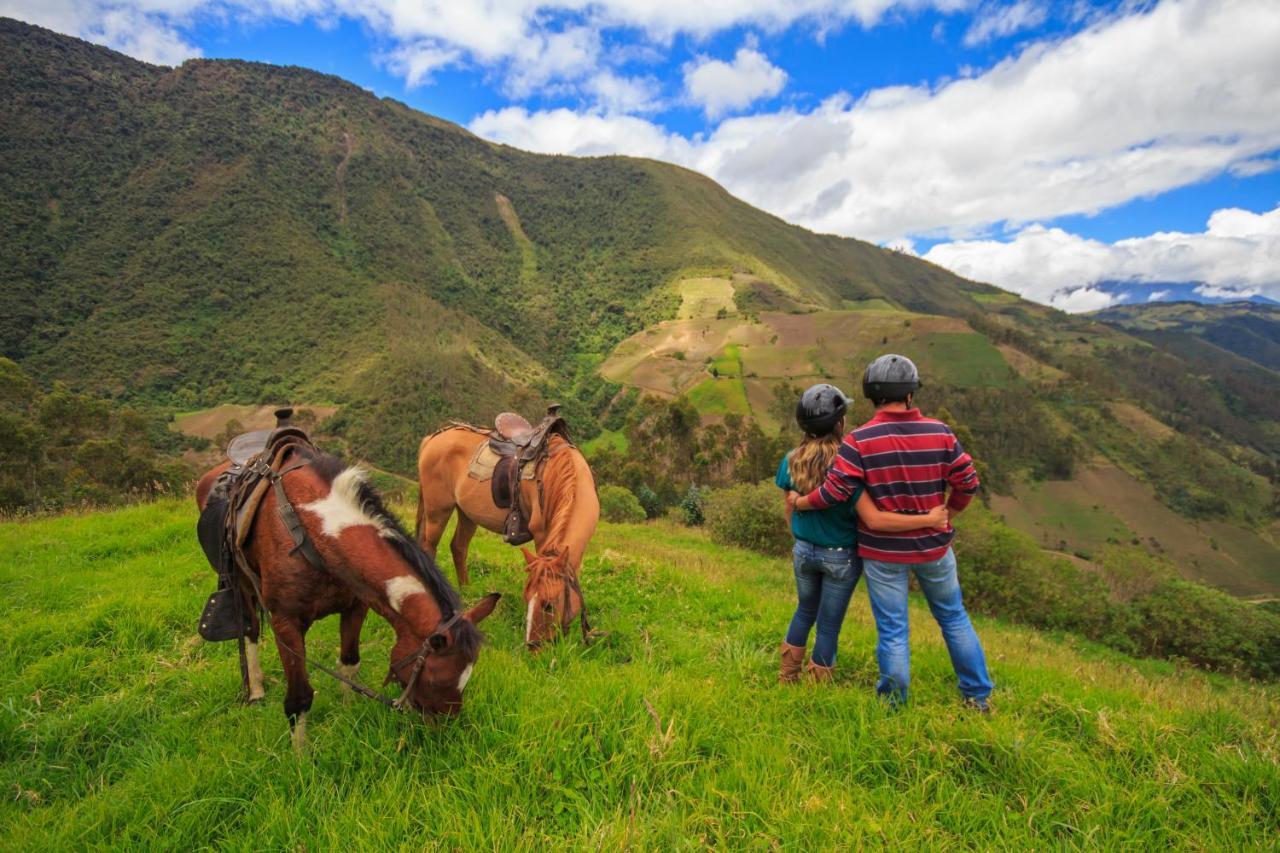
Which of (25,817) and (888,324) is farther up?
(888,324)

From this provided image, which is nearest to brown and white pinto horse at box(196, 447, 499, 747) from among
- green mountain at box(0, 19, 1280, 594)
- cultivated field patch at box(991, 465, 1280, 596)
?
green mountain at box(0, 19, 1280, 594)

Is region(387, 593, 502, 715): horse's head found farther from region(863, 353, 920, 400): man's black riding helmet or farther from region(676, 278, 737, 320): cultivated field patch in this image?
region(676, 278, 737, 320): cultivated field patch

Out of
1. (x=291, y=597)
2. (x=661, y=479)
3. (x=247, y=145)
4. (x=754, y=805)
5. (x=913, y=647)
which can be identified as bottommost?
(x=661, y=479)

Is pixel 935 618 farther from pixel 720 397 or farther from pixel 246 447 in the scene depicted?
pixel 720 397

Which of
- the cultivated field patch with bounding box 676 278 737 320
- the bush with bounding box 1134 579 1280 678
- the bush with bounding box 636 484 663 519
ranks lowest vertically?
the bush with bounding box 1134 579 1280 678

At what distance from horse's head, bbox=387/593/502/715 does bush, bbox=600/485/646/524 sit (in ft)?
75.5

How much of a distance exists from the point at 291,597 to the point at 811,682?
3.20m

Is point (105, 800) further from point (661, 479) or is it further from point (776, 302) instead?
point (776, 302)

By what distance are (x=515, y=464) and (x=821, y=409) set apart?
294 cm

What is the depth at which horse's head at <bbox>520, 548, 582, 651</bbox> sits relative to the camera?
11.5 ft

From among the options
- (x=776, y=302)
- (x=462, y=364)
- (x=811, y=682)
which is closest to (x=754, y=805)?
(x=811, y=682)

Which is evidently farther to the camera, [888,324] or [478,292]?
[478,292]

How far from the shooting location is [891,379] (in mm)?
3113

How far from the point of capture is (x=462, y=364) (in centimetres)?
8031
